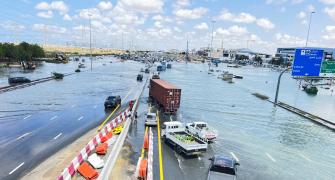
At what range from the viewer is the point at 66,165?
2133 centimetres

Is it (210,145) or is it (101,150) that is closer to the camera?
(101,150)

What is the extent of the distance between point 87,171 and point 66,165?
3283mm

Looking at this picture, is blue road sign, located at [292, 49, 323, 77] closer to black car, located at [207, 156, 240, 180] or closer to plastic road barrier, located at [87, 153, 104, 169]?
black car, located at [207, 156, 240, 180]

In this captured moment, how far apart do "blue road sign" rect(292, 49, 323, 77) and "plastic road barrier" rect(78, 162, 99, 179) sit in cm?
4106

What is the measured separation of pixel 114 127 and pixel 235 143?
13449mm

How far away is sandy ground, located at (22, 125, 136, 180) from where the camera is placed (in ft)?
64.3

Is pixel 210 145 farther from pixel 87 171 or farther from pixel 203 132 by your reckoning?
pixel 87 171

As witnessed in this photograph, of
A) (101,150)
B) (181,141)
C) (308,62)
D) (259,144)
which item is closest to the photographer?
(101,150)

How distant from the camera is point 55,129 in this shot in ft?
106

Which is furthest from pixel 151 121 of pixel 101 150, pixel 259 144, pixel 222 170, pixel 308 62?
pixel 308 62

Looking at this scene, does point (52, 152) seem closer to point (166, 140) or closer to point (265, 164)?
point (166, 140)

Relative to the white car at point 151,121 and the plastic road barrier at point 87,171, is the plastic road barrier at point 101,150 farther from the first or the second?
the white car at point 151,121

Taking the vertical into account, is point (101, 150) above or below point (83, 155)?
below

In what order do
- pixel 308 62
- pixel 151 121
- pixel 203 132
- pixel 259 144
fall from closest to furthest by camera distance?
pixel 203 132
pixel 259 144
pixel 151 121
pixel 308 62
